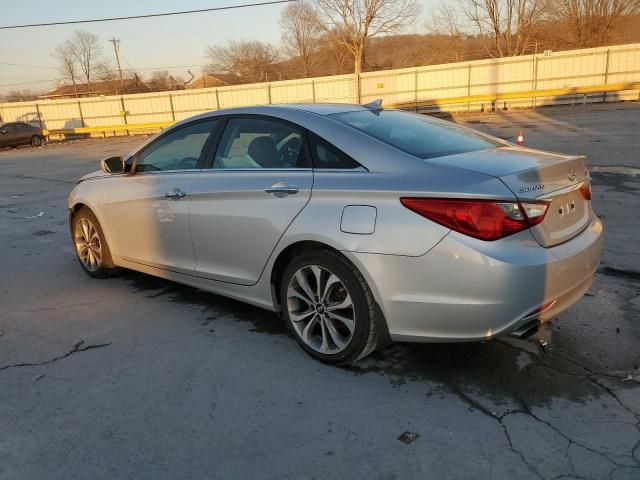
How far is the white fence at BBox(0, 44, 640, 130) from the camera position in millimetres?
26016

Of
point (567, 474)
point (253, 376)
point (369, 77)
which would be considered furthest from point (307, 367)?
point (369, 77)

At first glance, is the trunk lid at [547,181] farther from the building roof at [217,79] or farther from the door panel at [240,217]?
the building roof at [217,79]

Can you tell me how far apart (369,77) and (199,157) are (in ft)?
87.1

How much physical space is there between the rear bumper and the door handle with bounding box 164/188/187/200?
161 cm

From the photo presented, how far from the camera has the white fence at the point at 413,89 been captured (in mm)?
26016

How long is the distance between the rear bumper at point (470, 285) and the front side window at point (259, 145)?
0.90m

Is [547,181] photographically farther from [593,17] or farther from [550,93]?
[593,17]

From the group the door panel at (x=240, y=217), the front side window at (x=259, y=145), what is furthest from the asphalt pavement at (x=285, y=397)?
the front side window at (x=259, y=145)

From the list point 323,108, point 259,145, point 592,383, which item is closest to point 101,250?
point 259,145

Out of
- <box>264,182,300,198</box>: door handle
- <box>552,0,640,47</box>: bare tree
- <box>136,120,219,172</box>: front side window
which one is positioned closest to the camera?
<box>264,182,300,198</box>: door handle

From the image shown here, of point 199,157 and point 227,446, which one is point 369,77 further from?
point 227,446

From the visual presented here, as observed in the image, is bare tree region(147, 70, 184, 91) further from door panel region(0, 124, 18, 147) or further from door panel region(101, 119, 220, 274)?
door panel region(101, 119, 220, 274)

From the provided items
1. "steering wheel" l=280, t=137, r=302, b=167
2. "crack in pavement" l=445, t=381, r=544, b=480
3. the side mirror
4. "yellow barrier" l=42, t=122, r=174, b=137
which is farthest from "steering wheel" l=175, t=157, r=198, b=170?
"yellow barrier" l=42, t=122, r=174, b=137

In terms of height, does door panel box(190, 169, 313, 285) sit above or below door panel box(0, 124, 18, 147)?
above
